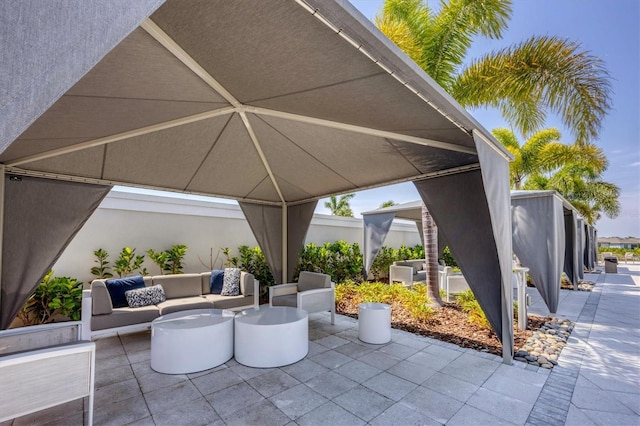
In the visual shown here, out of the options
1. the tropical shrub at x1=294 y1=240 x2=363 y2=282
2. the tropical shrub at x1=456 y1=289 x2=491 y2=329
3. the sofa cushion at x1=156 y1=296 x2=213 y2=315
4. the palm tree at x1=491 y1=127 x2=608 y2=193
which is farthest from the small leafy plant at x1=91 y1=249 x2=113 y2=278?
the palm tree at x1=491 y1=127 x2=608 y2=193

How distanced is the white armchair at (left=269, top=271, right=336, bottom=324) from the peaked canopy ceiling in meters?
2.13

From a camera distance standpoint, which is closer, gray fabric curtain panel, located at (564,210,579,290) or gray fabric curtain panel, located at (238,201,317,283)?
gray fabric curtain panel, located at (238,201,317,283)

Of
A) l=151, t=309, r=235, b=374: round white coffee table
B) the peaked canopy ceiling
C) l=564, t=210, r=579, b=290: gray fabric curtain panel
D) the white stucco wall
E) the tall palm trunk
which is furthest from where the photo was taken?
A: l=564, t=210, r=579, b=290: gray fabric curtain panel

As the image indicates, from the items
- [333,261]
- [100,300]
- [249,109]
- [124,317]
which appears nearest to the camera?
[249,109]

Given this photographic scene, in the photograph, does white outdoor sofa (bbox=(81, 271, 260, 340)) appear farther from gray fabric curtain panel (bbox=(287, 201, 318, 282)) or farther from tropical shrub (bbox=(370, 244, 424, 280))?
tropical shrub (bbox=(370, 244, 424, 280))

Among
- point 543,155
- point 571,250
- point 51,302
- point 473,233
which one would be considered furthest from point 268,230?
point 543,155

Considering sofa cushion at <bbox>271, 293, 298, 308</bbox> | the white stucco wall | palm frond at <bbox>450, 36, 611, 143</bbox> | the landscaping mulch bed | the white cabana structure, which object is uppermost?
palm frond at <bbox>450, 36, 611, 143</bbox>

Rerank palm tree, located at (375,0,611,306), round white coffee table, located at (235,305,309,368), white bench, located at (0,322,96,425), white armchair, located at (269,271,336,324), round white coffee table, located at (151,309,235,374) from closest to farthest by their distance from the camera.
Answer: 1. white bench, located at (0,322,96,425)
2. round white coffee table, located at (151,309,235,374)
3. round white coffee table, located at (235,305,309,368)
4. palm tree, located at (375,0,611,306)
5. white armchair, located at (269,271,336,324)

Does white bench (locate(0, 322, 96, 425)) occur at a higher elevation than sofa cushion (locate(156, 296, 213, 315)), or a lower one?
higher

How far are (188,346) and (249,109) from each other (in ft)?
9.96

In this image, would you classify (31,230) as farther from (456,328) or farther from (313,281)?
(456,328)

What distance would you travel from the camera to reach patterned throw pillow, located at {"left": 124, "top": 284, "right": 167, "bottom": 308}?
5.19m

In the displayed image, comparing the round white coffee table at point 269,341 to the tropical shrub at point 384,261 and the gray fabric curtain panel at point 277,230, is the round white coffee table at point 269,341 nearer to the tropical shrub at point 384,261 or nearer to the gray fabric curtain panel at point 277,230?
the gray fabric curtain panel at point 277,230

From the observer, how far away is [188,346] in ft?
12.4
